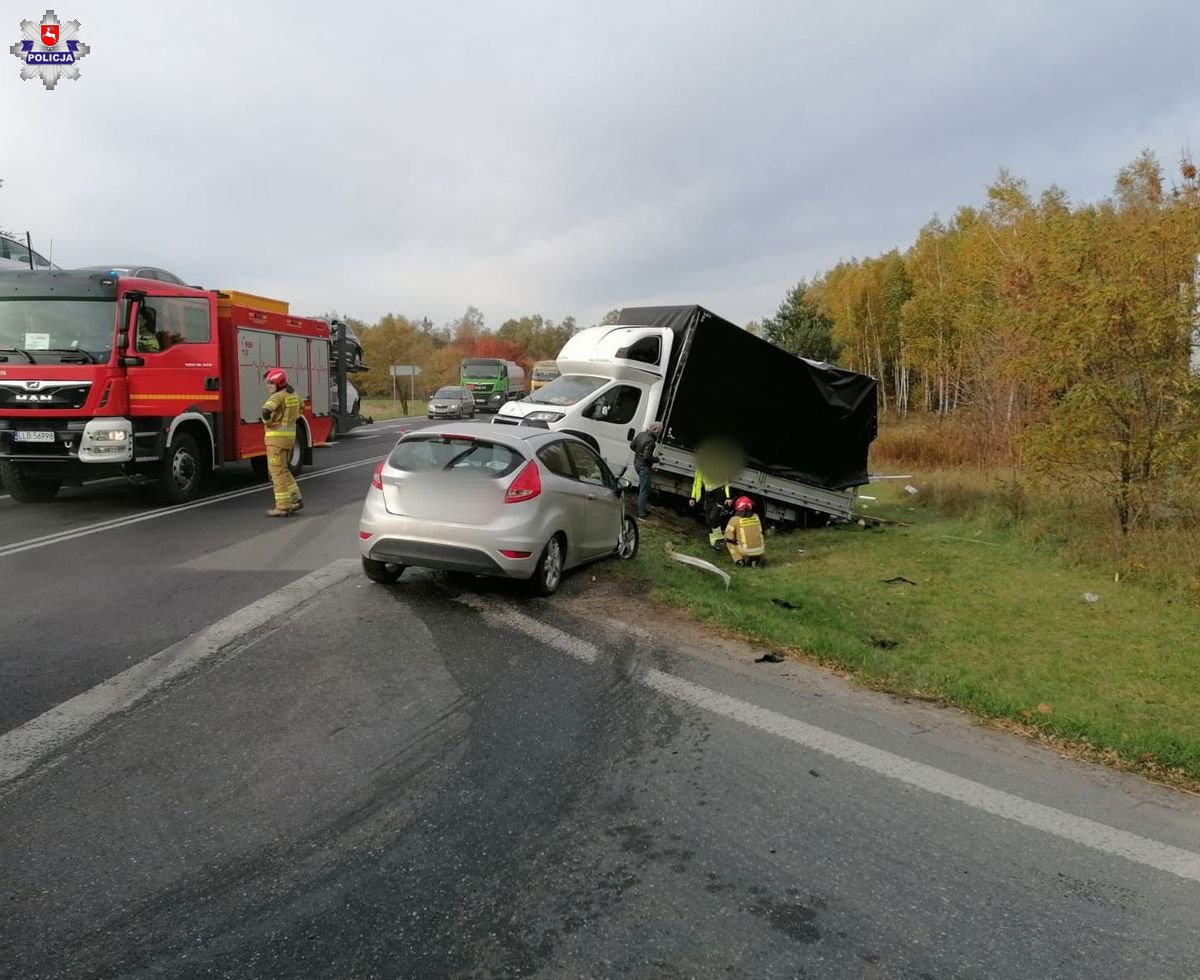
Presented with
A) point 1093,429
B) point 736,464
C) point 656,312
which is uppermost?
point 656,312

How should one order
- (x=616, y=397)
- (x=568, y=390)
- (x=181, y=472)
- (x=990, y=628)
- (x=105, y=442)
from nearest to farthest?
(x=990, y=628), (x=105, y=442), (x=181, y=472), (x=616, y=397), (x=568, y=390)

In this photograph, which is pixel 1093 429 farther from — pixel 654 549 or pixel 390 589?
pixel 390 589

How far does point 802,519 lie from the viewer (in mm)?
14117

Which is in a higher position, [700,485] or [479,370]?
[479,370]

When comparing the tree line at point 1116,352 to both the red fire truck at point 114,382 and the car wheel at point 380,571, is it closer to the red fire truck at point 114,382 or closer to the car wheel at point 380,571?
the car wheel at point 380,571

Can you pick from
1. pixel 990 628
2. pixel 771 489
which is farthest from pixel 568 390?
pixel 990 628

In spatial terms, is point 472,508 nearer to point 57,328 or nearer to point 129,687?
point 129,687

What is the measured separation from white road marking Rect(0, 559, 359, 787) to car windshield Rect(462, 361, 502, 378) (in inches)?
1435

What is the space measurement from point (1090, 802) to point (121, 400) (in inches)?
433

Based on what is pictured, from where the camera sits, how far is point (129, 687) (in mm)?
4676

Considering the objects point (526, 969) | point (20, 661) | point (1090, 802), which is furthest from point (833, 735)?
point (20, 661)

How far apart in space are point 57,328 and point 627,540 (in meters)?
7.81

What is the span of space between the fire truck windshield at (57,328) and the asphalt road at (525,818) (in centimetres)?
540

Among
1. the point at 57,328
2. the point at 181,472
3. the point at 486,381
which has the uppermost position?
the point at 57,328
